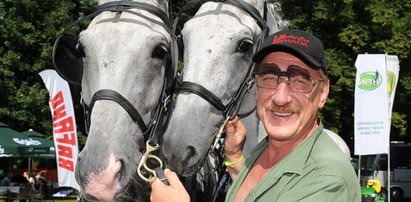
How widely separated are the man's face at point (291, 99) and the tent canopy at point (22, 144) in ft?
54.4

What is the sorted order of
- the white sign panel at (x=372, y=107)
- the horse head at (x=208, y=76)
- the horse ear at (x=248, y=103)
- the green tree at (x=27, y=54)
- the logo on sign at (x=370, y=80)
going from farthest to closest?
the green tree at (x=27, y=54), the logo on sign at (x=370, y=80), the white sign panel at (x=372, y=107), the horse ear at (x=248, y=103), the horse head at (x=208, y=76)

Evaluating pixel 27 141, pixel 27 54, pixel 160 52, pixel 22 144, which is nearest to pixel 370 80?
pixel 22 144

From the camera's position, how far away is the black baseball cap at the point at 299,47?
2527mm

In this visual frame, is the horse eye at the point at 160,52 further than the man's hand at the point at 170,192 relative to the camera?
Yes

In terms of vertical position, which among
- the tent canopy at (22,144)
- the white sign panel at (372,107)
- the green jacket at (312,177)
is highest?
the green jacket at (312,177)

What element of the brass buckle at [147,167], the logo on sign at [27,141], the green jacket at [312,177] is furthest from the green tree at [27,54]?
the green jacket at [312,177]

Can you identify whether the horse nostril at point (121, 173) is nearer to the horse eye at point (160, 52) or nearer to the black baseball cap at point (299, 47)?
the horse eye at point (160, 52)

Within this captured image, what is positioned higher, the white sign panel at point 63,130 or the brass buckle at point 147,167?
the brass buckle at point 147,167

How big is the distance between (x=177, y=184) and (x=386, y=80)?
42.4 feet

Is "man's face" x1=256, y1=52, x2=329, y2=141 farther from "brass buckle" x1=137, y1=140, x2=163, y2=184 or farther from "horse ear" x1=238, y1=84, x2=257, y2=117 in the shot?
"horse ear" x1=238, y1=84, x2=257, y2=117

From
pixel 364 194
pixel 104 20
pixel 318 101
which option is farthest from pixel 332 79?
pixel 318 101

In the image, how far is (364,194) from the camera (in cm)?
1833

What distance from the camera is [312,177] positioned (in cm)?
237

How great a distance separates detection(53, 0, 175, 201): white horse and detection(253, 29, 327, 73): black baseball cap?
1.77 metres
